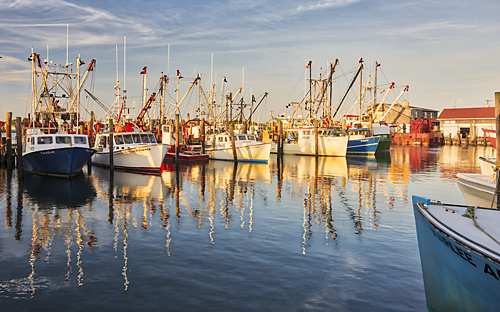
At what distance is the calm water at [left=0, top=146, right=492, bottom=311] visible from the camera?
26.2 ft

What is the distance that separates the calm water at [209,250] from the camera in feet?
26.2

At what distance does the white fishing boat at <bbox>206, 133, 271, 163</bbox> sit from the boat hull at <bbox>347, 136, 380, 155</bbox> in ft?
52.8

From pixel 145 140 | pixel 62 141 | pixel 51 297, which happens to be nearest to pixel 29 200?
pixel 62 141

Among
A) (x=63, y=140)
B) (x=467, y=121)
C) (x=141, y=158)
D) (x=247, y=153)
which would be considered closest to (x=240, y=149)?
(x=247, y=153)

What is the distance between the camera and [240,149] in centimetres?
4266

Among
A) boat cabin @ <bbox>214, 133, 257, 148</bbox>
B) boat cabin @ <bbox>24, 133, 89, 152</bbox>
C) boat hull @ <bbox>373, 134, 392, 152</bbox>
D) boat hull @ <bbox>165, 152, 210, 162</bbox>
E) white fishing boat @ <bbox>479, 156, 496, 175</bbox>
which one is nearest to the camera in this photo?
white fishing boat @ <bbox>479, 156, 496, 175</bbox>

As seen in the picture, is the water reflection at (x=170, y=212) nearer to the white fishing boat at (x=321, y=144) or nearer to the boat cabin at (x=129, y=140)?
the boat cabin at (x=129, y=140)

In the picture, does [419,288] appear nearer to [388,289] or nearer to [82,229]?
[388,289]

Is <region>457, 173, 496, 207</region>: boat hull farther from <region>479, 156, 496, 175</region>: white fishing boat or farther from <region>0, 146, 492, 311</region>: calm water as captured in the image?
<region>479, 156, 496, 175</region>: white fishing boat

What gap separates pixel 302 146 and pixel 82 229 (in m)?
41.8

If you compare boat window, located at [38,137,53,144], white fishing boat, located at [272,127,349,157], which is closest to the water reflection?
boat window, located at [38,137,53,144]

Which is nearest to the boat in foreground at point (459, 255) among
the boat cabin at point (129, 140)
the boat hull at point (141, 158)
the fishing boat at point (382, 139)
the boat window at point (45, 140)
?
the boat hull at point (141, 158)

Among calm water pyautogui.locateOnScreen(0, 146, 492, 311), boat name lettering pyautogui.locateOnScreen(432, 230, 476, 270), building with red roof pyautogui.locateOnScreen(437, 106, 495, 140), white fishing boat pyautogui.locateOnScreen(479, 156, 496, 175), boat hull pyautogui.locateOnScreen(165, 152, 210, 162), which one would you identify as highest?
building with red roof pyautogui.locateOnScreen(437, 106, 495, 140)

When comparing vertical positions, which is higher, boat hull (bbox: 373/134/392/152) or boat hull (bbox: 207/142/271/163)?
boat hull (bbox: 373/134/392/152)
